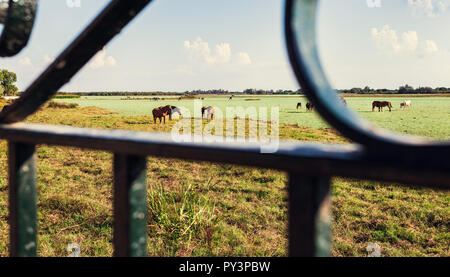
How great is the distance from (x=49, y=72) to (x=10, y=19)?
191 mm

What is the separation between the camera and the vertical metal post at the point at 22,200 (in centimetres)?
104

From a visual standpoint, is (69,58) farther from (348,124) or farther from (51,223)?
(51,223)

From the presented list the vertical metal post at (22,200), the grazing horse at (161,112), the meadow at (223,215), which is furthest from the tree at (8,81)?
the vertical metal post at (22,200)

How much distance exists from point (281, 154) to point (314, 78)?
0.41 feet

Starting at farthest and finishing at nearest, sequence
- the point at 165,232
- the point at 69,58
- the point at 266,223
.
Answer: the point at 266,223 → the point at 165,232 → the point at 69,58

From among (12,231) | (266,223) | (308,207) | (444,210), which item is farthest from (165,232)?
(444,210)

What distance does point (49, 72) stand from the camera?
89 centimetres

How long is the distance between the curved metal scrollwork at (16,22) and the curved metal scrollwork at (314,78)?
0.72 metres

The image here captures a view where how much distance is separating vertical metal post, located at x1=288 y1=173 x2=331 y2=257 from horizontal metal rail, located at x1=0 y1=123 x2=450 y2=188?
22mm

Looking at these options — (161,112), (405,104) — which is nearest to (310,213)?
(161,112)

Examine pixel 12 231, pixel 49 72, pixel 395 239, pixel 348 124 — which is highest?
pixel 49 72

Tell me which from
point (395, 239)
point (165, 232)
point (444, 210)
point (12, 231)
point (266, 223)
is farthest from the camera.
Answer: point (444, 210)

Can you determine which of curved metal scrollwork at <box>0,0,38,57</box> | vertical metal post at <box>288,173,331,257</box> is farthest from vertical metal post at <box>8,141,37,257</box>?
vertical metal post at <box>288,173,331,257</box>

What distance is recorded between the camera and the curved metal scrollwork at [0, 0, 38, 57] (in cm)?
94
